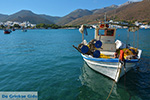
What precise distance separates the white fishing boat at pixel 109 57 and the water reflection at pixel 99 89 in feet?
2.27

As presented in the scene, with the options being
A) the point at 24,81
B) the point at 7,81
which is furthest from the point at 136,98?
the point at 7,81

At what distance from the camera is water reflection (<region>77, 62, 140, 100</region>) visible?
8.78 m

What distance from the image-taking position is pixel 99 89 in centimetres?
984

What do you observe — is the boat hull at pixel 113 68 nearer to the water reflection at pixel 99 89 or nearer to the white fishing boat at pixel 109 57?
the white fishing boat at pixel 109 57

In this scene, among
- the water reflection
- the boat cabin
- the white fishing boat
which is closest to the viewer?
the water reflection

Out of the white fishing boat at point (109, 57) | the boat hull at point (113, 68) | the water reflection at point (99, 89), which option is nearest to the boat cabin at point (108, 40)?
the white fishing boat at point (109, 57)

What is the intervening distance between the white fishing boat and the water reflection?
2.27ft

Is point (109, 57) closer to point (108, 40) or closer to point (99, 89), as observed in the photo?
point (108, 40)

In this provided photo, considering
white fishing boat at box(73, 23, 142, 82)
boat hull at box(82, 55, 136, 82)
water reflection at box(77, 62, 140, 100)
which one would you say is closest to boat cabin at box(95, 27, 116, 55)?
white fishing boat at box(73, 23, 142, 82)

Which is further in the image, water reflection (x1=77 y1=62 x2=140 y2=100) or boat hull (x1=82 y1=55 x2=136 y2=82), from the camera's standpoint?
boat hull (x1=82 y1=55 x2=136 y2=82)

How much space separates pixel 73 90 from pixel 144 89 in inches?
264

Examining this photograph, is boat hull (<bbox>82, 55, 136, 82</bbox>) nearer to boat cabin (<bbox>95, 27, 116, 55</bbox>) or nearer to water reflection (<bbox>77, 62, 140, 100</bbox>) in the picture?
water reflection (<bbox>77, 62, 140, 100</bbox>)

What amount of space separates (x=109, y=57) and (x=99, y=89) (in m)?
3.77

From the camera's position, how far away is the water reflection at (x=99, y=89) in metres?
8.78
